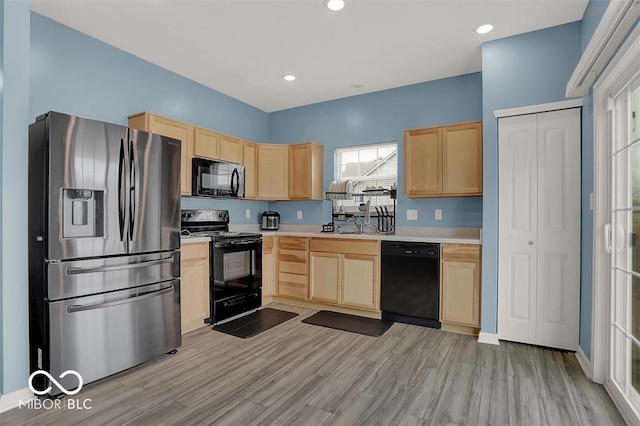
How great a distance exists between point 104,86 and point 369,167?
3.14 m

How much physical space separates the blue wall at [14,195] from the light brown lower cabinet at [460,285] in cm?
337

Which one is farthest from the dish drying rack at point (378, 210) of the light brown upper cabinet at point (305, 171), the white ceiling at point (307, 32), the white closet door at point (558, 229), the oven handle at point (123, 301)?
the oven handle at point (123, 301)

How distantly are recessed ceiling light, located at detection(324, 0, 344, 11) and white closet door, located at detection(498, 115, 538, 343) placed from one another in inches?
68.5

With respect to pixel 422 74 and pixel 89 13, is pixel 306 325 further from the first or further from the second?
pixel 89 13

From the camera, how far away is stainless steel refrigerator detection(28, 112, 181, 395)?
2.12 meters

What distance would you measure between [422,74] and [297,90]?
159 cm

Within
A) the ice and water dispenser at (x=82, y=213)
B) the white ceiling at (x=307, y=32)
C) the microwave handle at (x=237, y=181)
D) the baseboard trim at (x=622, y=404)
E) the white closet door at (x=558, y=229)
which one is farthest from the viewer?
the microwave handle at (x=237, y=181)

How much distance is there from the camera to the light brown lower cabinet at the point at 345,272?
381 cm

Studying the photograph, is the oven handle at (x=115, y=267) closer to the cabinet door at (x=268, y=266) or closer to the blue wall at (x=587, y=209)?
the cabinet door at (x=268, y=266)

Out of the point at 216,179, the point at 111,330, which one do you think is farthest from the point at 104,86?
the point at 111,330

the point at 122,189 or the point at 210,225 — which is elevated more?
the point at 122,189

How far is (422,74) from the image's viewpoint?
3.92 meters

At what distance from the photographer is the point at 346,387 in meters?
2.31

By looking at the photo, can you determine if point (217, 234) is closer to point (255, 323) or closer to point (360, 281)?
point (255, 323)
